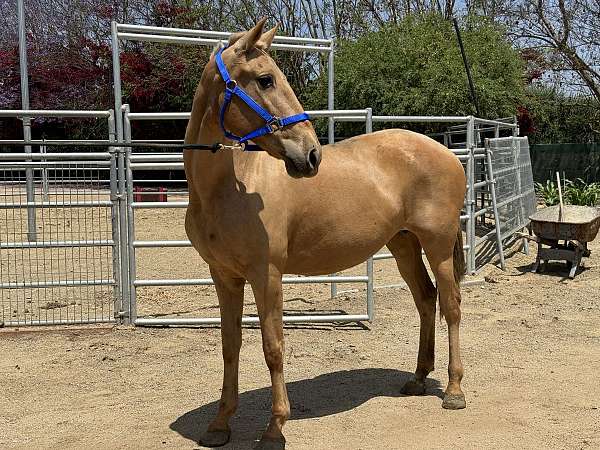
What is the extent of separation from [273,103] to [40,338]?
3456 millimetres

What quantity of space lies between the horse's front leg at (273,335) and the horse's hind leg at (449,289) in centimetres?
115

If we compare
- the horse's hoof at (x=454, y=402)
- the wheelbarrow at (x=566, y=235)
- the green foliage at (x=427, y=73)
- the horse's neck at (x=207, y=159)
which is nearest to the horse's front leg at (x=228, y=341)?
the horse's neck at (x=207, y=159)

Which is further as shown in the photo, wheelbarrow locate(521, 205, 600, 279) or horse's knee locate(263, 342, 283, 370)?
wheelbarrow locate(521, 205, 600, 279)

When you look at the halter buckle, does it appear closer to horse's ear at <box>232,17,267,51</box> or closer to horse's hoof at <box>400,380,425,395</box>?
horse's ear at <box>232,17,267,51</box>

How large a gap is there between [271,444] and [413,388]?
1.27 meters

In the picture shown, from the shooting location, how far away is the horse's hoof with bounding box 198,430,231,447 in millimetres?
3320

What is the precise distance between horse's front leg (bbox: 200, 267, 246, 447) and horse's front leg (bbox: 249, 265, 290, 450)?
299 millimetres

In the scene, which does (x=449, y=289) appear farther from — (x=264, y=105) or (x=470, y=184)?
(x=470, y=184)

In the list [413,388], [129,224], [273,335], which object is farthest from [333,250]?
[129,224]

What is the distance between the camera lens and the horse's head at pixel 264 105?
281cm

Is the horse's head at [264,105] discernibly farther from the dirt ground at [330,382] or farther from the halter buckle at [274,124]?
the dirt ground at [330,382]

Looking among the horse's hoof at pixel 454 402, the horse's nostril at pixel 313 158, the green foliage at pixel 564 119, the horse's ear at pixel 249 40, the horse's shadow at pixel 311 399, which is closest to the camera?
the horse's nostril at pixel 313 158

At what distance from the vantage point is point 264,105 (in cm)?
290

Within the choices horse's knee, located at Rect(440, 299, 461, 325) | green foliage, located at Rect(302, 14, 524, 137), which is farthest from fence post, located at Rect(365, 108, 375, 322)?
green foliage, located at Rect(302, 14, 524, 137)
